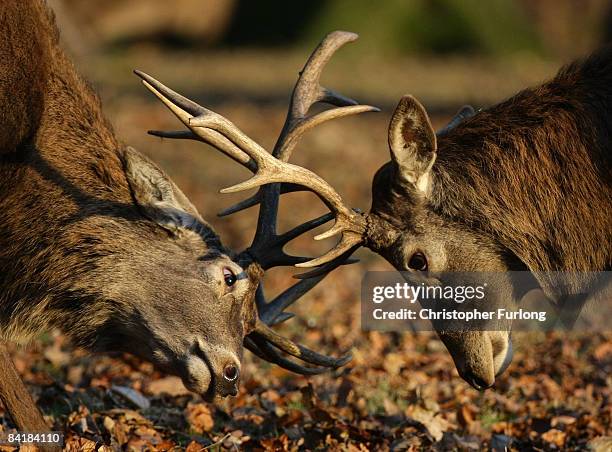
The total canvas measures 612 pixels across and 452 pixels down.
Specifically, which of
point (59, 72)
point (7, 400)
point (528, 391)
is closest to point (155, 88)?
point (59, 72)

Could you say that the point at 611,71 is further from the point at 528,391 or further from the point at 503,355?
the point at 528,391

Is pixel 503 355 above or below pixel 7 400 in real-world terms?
above

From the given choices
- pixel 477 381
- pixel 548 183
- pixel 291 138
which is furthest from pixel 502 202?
pixel 291 138

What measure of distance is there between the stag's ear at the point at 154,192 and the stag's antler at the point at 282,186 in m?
0.27

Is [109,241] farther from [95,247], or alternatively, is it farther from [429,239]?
[429,239]

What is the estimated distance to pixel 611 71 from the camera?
638 centimetres

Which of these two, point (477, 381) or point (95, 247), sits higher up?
point (95, 247)

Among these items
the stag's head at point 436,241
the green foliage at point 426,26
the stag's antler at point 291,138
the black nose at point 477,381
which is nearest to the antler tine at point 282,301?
the stag's antler at point 291,138

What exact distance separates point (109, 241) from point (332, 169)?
10.3 metres

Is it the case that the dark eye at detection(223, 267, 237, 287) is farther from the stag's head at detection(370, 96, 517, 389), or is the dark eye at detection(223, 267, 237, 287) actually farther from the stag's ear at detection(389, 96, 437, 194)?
the stag's ear at detection(389, 96, 437, 194)

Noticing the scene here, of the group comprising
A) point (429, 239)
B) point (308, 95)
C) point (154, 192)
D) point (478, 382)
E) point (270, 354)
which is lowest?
point (270, 354)

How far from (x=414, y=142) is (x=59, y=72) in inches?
81.1

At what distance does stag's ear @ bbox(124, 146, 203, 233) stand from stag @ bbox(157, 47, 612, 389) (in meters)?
0.35

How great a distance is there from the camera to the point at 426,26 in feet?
93.4
